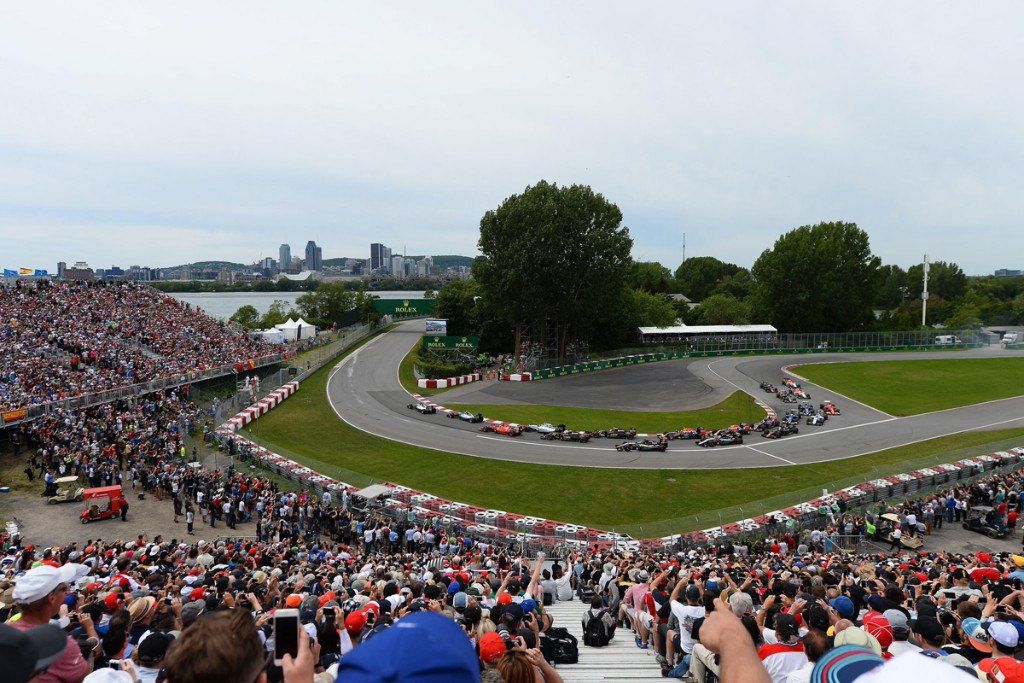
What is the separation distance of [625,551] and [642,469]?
1402 cm

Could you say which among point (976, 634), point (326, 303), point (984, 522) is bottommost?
point (984, 522)

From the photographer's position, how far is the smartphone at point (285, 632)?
3010mm

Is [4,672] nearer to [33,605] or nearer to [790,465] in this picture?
[33,605]

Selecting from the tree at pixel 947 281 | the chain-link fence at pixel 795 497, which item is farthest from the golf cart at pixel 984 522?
the tree at pixel 947 281

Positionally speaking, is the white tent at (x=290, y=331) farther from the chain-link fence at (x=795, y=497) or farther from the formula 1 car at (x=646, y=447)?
the chain-link fence at (x=795, y=497)

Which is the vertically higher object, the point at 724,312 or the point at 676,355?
the point at 724,312

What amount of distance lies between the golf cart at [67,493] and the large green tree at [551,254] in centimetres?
4128

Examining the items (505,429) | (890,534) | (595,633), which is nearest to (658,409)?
(505,429)

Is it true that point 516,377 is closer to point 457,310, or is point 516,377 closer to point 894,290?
point 457,310

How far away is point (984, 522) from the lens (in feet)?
74.9

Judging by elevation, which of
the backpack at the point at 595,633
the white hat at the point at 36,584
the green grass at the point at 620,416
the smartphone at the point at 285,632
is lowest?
the green grass at the point at 620,416

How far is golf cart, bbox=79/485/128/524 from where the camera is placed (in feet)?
80.0

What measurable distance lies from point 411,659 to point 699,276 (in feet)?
568

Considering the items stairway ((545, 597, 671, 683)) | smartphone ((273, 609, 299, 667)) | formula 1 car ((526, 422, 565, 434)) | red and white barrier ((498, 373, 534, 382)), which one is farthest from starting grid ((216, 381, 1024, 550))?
red and white barrier ((498, 373, 534, 382))
